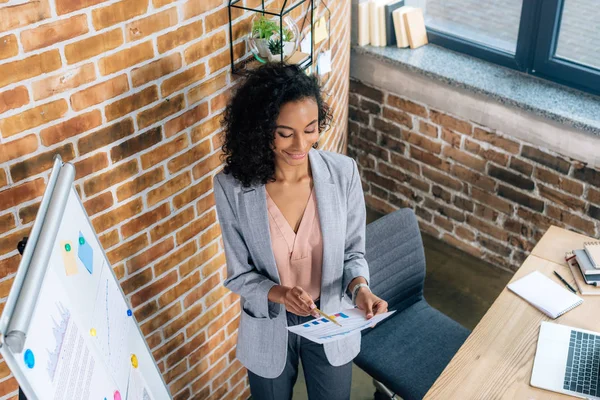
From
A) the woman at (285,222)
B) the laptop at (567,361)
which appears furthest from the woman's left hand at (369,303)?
the laptop at (567,361)

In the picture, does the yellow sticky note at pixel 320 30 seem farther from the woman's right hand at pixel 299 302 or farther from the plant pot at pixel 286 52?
the woman's right hand at pixel 299 302

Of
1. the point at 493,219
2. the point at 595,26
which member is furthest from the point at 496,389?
the point at 595,26

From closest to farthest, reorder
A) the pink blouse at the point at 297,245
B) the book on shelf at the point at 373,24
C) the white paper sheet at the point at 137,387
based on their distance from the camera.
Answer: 1. the white paper sheet at the point at 137,387
2. the pink blouse at the point at 297,245
3. the book on shelf at the point at 373,24

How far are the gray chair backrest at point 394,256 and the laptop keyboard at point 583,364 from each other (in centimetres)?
69

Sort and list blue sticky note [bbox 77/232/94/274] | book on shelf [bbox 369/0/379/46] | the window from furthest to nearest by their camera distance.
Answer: book on shelf [bbox 369/0/379/46] < the window < blue sticky note [bbox 77/232/94/274]

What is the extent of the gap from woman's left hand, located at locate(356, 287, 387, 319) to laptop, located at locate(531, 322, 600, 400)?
54cm

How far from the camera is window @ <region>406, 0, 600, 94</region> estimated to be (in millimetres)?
3406

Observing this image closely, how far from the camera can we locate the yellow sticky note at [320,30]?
275 centimetres

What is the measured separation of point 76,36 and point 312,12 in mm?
1023

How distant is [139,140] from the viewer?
82.3 inches

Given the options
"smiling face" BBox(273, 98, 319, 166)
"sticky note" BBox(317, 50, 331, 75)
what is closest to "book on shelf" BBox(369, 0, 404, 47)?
"sticky note" BBox(317, 50, 331, 75)

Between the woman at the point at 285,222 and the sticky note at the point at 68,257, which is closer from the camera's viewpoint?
the sticky note at the point at 68,257

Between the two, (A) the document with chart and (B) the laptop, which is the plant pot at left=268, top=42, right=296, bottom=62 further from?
(B) the laptop

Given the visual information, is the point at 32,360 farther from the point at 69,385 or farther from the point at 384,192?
the point at 384,192
